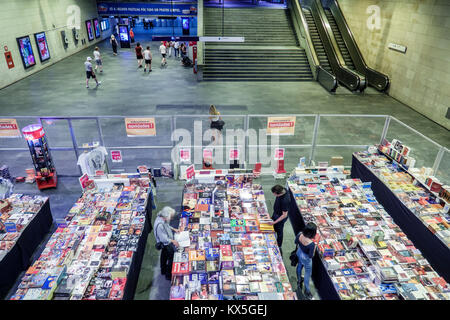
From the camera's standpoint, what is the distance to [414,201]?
6.86 meters

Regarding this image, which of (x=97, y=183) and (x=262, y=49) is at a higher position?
(x=262, y=49)

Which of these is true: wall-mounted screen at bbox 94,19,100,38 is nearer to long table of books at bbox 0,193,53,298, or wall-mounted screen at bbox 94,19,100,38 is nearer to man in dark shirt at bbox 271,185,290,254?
long table of books at bbox 0,193,53,298

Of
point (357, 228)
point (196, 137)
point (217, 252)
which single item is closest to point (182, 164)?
point (196, 137)

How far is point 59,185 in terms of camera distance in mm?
8906

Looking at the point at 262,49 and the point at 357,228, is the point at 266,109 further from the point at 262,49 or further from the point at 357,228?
the point at 357,228

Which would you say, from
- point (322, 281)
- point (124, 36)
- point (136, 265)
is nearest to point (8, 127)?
point (136, 265)

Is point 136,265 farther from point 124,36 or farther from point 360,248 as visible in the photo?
point 124,36

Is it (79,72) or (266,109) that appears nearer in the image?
(266,109)

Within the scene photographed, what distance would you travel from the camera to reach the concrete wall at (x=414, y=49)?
12.7 metres

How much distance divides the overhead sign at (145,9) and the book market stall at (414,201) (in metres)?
20.9

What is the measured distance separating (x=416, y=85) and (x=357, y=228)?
438 inches

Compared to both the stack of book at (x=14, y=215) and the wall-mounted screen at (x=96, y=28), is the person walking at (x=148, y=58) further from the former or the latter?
the stack of book at (x=14, y=215)
